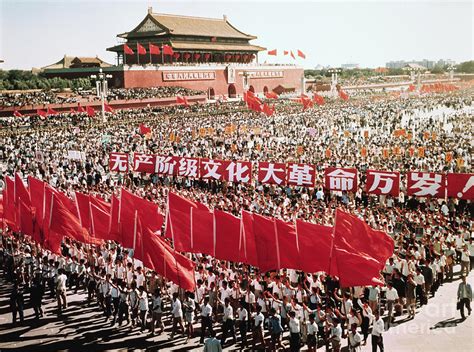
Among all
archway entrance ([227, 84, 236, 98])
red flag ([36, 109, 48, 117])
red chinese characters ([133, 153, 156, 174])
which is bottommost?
red chinese characters ([133, 153, 156, 174])

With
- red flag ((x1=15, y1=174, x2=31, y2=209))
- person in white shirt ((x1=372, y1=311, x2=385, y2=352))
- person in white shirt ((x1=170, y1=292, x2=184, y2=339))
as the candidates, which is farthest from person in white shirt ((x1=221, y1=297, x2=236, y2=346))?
red flag ((x1=15, y1=174, x2=31, y2=209))

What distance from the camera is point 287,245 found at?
341 inches

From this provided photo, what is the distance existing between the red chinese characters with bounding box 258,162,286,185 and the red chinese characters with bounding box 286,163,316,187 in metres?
0.19

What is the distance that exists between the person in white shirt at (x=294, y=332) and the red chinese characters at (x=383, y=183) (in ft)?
22.8

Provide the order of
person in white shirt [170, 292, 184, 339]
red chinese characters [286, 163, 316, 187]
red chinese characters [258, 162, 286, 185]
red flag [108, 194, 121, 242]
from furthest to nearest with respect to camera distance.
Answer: red chinese characters [258, 162, 286, 185], red chinese characters [286, 163, 316, 187], red flag [108, 194, 121, 242], person in white shirt [170, 292, 184, 339]

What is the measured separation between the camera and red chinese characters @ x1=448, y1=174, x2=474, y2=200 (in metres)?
12.8

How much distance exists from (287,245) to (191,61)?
5368 cm

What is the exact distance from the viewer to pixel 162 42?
5812 centimetres

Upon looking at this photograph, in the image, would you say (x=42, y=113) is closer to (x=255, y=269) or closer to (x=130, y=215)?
(x=130, y=215)

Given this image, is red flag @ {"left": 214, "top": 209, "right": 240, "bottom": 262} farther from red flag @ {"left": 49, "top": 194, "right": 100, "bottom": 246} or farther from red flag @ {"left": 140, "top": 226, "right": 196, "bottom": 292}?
red flag @ {"left": 49, "top": 194, "right": 100, "bottom": 246}

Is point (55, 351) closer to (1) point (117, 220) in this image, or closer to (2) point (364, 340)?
(1) point (117, 220)

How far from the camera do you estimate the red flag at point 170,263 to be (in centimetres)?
860

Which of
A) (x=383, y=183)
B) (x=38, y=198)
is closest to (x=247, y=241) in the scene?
(x=38, y=198)

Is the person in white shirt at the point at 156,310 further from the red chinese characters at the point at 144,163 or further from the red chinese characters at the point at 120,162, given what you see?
the red chinese characters at the point at 120,162
